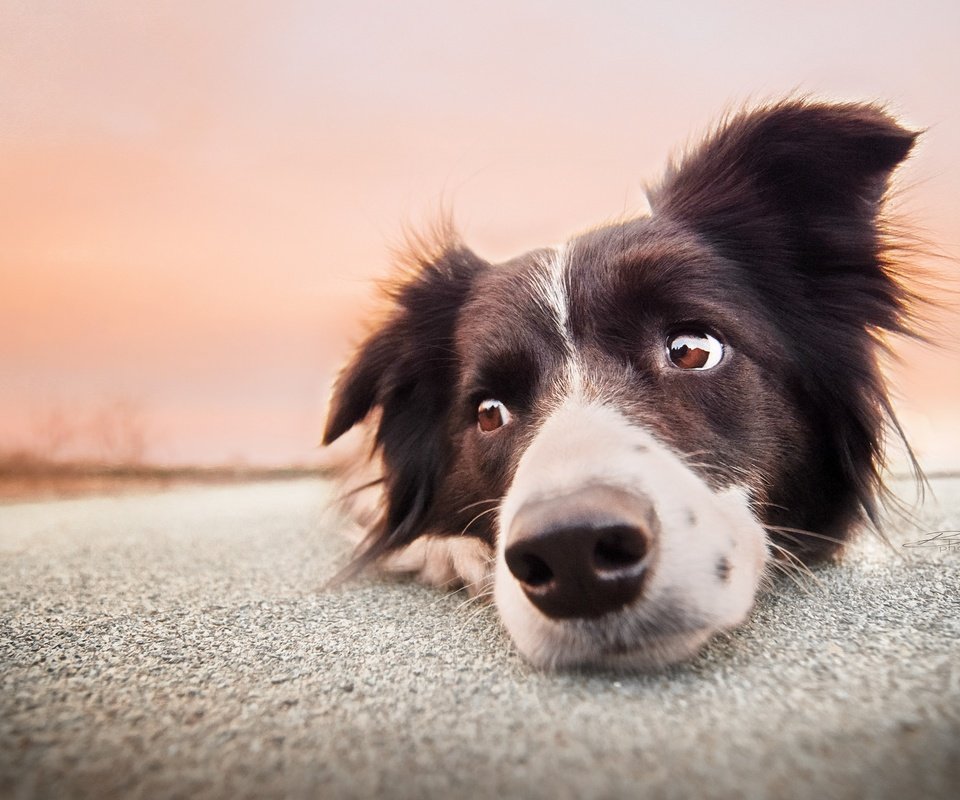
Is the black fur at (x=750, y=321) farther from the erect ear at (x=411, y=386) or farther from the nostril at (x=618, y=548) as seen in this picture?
the nostril at (x=618, y=548)

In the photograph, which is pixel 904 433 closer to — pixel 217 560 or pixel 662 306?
pixel 662 306

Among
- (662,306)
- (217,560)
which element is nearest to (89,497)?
(217,560)

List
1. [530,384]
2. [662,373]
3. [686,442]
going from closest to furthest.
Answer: [686,442]
[662,373]
[530,384]

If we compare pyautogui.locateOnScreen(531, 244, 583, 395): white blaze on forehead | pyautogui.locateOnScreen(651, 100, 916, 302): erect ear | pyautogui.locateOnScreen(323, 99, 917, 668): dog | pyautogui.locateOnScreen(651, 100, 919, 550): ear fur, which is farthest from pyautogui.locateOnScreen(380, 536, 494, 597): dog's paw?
pyautogui.locateOnScreen(651, 100, 916, 302): erect ear

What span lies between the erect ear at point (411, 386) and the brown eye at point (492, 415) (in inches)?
9.6

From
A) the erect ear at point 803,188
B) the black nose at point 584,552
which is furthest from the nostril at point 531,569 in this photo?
the erect ear at point 803,188

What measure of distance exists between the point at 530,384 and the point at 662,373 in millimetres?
327

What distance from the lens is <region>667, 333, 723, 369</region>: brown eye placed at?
4.92 ft

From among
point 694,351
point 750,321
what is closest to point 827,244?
point 750,321

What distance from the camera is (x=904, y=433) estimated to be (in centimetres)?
181

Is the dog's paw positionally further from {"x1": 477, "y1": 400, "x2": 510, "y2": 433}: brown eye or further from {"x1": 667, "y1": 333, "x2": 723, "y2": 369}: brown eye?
{"x1": 667, "y1": 333, "x2": 723, "y2": 369}: brown eye

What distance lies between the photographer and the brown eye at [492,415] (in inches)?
67.9

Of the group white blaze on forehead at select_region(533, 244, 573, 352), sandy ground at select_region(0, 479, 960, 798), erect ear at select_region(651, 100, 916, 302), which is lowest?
sandy ground at select_region(0, 479, 960, 798)

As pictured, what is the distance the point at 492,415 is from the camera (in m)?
1.75
